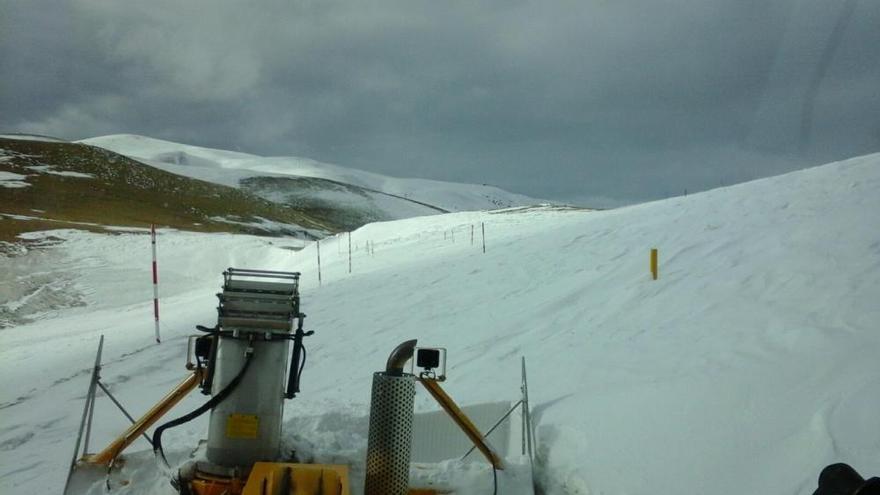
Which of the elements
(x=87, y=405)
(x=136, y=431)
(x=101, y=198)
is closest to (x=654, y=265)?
(x=136, y=431)

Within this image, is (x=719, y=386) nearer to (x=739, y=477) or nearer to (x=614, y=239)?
(x=739, y=477)

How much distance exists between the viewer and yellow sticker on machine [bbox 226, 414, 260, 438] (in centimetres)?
454

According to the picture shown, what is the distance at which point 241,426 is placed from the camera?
454cm

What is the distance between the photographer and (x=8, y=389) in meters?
9.84

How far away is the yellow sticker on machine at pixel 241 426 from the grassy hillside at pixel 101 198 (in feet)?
90.8

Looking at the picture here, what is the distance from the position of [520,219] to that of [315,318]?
20155mm

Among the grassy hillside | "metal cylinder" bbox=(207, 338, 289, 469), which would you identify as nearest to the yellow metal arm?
"metal cylinder" bbox=(207, 338, 289, 469)

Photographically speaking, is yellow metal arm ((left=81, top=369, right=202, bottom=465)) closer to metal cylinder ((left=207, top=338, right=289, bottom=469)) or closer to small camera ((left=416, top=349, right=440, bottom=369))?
metal cylinder ((left=207, top=338, right=289, bottom=469))

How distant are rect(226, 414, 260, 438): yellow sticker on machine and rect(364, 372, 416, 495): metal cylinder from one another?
0.80 m

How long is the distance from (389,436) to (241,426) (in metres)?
1.00

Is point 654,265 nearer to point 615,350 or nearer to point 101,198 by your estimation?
point 615,350

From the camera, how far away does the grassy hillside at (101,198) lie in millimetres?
44344

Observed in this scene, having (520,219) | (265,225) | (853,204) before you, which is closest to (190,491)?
(853,204)

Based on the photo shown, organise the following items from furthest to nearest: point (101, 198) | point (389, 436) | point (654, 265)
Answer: point (101, 198)
point (654, 265)
point (389, 436)
